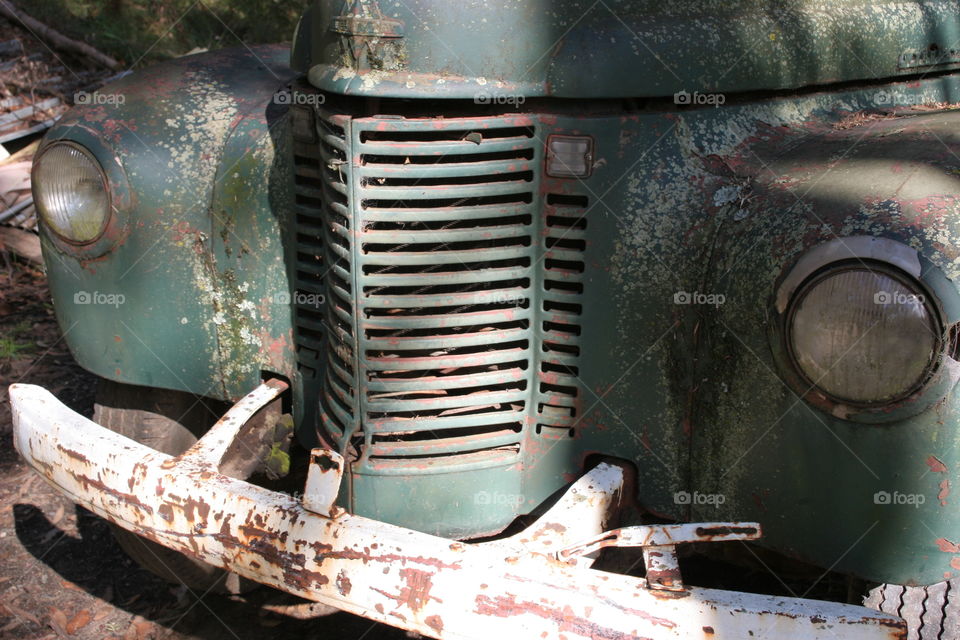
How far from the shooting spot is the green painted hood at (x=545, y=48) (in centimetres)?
233

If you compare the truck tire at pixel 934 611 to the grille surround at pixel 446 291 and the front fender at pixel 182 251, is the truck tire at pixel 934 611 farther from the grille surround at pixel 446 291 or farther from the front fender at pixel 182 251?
the front fender at pixel 182 251

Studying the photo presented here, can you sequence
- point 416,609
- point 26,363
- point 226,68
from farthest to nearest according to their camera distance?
point 26,363
point 226,68
point 416,609

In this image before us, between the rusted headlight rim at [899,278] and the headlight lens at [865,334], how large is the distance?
1 centimetres

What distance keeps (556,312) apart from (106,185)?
1.35 meters

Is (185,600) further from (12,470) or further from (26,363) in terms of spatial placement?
(26,363)

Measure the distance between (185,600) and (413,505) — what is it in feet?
4.62

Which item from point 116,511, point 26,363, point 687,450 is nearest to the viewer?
point 687,450

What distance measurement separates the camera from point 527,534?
2.23 metres

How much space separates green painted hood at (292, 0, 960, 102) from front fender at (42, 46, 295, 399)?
0.45m

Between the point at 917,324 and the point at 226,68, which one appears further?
the point at 226,68

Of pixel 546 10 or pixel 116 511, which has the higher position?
pixel 546 10

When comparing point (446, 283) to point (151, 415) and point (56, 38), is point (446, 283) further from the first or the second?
point (56, 38)

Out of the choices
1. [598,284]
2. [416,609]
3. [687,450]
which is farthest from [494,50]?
[416,609]

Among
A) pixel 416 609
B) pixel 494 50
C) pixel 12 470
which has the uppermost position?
pixel 494 50
